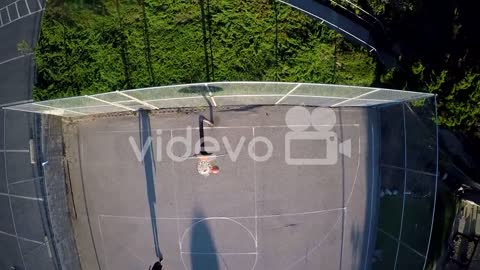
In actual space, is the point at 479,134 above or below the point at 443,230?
above

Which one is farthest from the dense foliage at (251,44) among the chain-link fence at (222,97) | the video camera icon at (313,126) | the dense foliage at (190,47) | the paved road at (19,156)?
the paved road at (19,156)

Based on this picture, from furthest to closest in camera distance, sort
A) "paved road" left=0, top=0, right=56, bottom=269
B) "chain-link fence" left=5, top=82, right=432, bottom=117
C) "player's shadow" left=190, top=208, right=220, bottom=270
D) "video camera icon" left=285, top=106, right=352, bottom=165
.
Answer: "paved road" left=0, top=0, right=56, bottom=269 < "player's shadow" left=190, top=208, right=220, bottom=270 < "video camera icon" left=285, top=106, right=352, bottom=165 < "chain-link fence" left=5, top=82, right=432, bottom=117

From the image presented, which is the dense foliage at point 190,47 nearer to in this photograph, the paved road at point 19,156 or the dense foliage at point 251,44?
the dense foliage at point 251,44

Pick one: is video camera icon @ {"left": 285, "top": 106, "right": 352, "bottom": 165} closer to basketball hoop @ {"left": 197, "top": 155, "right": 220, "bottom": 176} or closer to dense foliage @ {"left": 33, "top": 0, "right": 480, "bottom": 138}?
dense foliage @ {"left": 33, "top": 0, "right": 480, "bottom": 138}

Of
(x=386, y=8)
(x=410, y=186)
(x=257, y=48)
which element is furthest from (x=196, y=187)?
(x=386, y=8)

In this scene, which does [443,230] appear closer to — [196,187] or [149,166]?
[196,187]

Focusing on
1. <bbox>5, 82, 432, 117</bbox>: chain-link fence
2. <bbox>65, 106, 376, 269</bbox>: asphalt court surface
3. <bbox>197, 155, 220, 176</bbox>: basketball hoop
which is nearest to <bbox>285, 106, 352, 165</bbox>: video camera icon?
<bbox>65, 106, 376, 269</bbox>: asphalt court surface
